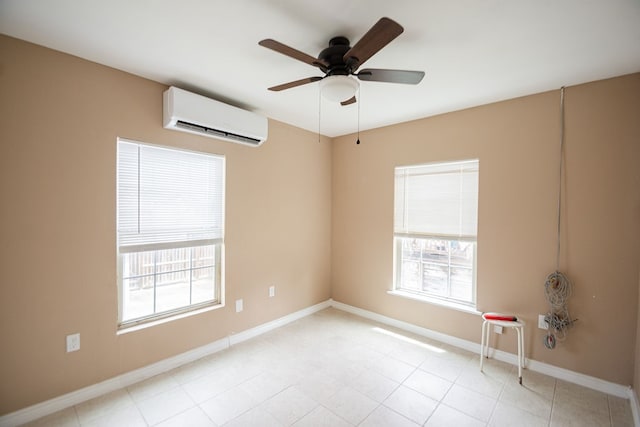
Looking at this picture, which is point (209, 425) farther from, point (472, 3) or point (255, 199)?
point (472, 3)

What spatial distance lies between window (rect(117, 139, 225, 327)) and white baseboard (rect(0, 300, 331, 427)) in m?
0.42

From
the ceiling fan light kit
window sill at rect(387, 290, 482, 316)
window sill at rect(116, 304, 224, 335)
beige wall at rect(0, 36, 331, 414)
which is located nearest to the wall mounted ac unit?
beige wall at rect(0, 36, 331, 414)

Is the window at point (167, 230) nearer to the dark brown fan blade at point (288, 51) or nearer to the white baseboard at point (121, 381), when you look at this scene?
the white baseboard at point (121, 381)

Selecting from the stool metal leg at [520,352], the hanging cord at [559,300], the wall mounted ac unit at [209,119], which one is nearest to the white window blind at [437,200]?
the hanging cord at [559,300]

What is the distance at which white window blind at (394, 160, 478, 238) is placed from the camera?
3014mm

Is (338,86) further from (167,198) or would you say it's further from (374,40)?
(167,198)

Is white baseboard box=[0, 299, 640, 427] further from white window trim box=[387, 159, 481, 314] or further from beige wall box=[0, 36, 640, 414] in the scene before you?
white window trim box=[387, 159, 481, 314]

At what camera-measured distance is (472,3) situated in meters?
1.48

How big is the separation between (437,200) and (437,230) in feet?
1.16

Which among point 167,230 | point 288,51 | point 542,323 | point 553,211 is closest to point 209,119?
point 167,230

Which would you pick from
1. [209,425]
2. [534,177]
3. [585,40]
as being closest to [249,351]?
[209,425]

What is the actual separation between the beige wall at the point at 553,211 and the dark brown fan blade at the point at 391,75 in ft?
5.17

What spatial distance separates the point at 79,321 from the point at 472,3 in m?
3.35

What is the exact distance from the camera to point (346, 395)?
223 cm
